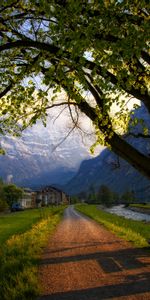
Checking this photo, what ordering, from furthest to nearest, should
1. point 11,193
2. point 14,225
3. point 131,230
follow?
1. point 11,193
2. point 14,225
3. point 131,230

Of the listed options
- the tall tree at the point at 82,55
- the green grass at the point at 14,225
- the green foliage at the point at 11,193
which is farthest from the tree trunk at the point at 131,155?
the green foliage at the point at 11,193

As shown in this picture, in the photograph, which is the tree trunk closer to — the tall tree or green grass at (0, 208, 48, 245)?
the tall tree

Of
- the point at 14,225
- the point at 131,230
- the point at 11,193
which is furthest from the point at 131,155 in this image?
the point at 11,193

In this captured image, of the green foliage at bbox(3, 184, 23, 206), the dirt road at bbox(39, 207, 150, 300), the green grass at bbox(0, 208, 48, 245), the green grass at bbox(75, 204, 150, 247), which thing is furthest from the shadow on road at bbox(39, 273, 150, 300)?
the green foliage at bbox(3, 184, 23, 206)

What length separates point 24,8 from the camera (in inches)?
584

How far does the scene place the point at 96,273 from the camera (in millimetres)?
15898

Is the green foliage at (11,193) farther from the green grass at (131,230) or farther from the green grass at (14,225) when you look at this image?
the green grass at (131,230)

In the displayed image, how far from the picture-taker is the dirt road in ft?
42.1

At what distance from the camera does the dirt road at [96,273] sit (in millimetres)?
12820

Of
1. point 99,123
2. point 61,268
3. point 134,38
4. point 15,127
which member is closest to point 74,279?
point 61,268

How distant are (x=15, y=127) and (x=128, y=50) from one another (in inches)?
337

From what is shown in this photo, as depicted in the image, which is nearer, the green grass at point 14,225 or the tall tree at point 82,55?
the tall tree at point 82,55

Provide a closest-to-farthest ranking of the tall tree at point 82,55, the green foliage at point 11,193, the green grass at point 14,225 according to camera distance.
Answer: the tall tree at point 82,55 < the green grass at point 14,225 < the green foliage at point 11,193

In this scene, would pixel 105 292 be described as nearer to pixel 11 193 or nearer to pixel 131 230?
pixel 131 230
